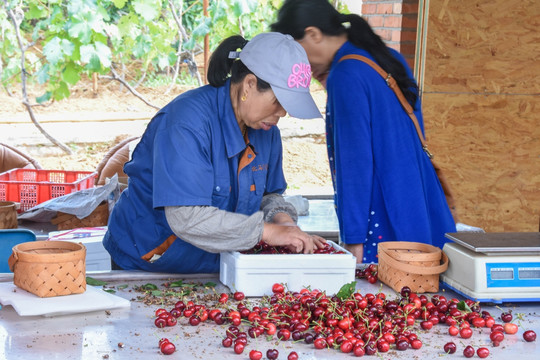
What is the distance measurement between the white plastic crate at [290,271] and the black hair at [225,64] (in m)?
0.60

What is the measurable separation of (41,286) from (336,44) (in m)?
1.63

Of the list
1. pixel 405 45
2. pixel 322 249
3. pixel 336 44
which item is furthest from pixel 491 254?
pixel 405 45

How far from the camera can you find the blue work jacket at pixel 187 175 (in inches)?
81.0

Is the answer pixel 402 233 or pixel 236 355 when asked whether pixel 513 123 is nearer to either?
pixel 402 233

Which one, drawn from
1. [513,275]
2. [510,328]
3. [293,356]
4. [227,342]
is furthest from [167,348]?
[513,275]

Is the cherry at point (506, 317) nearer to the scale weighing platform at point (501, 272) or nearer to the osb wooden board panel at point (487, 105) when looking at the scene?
the scale weighing platform at point (501, 272)

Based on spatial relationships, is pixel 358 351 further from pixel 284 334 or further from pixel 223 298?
pixel 223 298

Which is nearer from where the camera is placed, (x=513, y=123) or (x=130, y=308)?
(x=130, y=308)

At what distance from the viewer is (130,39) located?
30.3 feet

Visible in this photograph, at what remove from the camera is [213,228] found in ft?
6.68

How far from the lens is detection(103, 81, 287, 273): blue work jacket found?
2.06 meters

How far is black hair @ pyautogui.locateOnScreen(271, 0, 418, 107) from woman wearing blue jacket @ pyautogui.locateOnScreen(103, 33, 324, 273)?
580mm

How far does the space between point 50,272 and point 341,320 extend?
78cm

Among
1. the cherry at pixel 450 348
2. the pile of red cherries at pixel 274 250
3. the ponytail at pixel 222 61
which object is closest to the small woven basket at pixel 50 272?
the pile of red cherries at pixel 274 250
